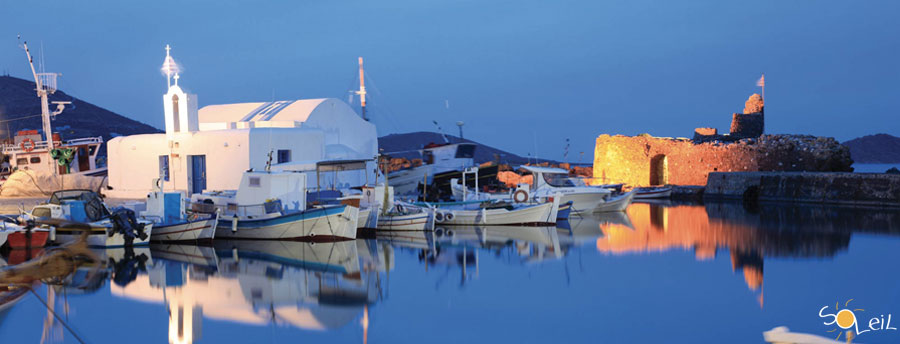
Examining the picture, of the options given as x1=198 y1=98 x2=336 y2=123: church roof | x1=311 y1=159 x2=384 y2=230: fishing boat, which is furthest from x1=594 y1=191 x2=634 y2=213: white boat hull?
x1=198 y1=98 x2=336 y2=123: church roof

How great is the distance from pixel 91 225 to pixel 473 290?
308 inches

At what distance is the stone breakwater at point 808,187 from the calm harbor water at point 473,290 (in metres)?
9.07

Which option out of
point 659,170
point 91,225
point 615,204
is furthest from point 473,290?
point 659,170

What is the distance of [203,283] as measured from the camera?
38.2 ft

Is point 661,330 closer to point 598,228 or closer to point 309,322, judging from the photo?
point 309,322

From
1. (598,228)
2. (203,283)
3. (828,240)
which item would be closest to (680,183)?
(598,228)

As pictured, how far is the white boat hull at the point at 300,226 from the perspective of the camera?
53.3 feet

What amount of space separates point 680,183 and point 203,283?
28.2 metres

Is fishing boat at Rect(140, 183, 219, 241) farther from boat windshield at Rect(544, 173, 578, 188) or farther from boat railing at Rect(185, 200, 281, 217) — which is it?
boat windshield at Rect(544, 173, 578, 188)

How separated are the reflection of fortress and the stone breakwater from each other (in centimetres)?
153

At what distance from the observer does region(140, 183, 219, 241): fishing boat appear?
15938 mm

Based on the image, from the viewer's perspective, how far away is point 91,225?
14914 mm

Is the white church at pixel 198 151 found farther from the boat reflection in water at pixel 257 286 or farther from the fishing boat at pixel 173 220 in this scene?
the boat reflection in water at pixel 257 286

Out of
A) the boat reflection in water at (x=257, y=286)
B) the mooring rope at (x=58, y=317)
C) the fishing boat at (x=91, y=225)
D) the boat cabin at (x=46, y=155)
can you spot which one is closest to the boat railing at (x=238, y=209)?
the boat reflection in water at (x=257, y=286)
